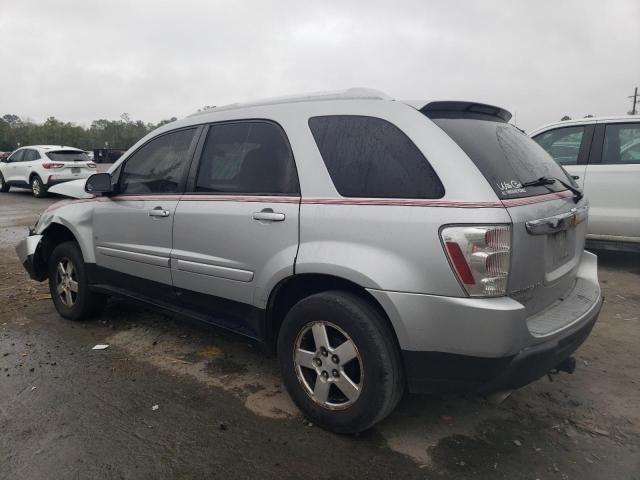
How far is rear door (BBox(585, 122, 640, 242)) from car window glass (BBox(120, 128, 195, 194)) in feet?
15.8

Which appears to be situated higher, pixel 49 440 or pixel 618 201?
pixel 618 201

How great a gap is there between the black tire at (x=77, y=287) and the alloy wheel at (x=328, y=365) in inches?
93.9

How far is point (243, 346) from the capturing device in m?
3.83

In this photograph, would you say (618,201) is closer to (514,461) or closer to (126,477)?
(514,461)

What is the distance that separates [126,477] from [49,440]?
0.59 metres

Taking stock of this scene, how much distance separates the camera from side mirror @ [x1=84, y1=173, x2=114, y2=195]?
373 cm

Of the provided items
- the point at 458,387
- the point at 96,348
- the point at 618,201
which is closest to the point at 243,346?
the point at 96,348

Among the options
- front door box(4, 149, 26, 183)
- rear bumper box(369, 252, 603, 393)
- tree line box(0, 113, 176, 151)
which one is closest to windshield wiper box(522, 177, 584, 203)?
rear bumper box(369, 252, 603, 393)

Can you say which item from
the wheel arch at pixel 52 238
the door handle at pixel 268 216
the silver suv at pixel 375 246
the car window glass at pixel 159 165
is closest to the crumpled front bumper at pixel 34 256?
the wheel arch at pixel 52 238

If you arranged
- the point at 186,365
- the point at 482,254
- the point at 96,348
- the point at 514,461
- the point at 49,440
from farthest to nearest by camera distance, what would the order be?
the point at 96,348 < the point at 186,365 < the point at 49,440 < the point at 514,461 < the point at 482,254


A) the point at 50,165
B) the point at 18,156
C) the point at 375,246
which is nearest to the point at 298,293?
the point at 375,246

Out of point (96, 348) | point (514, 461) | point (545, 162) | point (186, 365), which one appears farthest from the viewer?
point (96, 348)

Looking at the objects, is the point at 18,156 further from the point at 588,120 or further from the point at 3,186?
the point at 588,120

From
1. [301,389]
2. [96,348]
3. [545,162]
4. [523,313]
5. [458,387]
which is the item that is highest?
[545,162]
